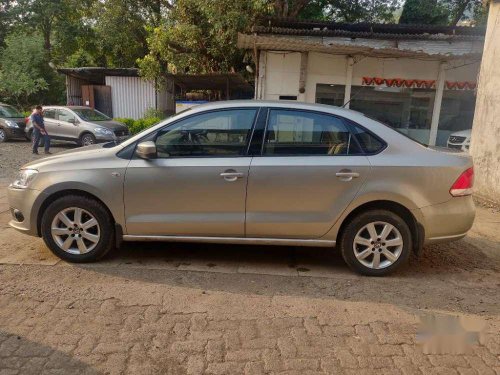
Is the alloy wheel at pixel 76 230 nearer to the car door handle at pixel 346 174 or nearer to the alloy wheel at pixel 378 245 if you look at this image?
Result: the car door handle at pixel 346 174

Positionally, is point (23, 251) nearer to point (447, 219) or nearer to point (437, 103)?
point (447, 219)

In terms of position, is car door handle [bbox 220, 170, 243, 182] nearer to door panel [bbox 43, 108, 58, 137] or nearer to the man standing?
the man standing

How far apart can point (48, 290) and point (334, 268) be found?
8.97 ft

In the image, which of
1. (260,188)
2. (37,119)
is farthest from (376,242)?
(37,119)

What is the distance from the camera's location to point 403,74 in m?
12.8

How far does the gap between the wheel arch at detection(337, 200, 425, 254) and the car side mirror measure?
6.44ft

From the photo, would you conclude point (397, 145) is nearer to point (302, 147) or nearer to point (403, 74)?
point (302, 147)

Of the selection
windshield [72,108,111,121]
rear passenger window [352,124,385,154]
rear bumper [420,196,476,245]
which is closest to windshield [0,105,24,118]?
windshield [72,108,111,121]

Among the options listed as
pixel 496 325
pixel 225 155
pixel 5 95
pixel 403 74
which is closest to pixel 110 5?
pixel 5 95

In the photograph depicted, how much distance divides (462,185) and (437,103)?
1006 centimetres

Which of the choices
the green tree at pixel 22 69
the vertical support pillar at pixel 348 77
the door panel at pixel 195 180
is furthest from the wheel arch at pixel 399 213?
the green tree at pixel 22 69

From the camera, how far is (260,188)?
3.94m

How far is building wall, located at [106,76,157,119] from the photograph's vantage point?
20.2 meters

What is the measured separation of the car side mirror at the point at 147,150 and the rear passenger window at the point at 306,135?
3.57 feet
